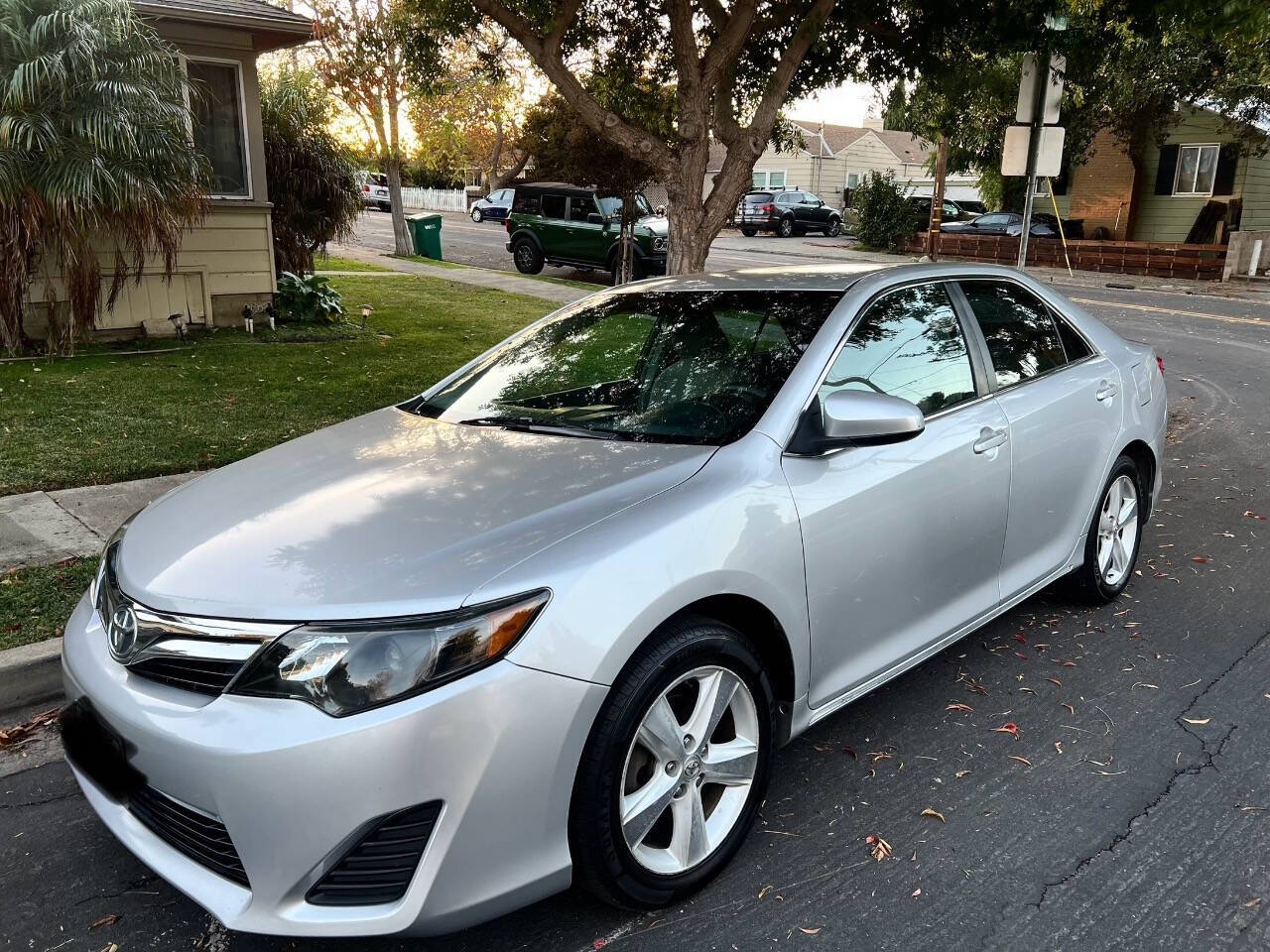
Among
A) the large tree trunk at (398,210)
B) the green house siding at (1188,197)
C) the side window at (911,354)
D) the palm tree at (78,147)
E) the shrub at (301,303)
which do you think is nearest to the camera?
the side window at (911,354)

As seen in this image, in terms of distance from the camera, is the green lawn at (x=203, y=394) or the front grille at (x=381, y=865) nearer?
the front grille at (x=381, y=865)

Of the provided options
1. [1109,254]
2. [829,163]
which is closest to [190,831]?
[1109,254]

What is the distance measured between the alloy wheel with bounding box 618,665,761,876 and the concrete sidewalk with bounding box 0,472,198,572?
3464 mm

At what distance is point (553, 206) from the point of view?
21.0 metres

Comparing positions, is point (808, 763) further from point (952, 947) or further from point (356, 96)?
point (356, 96)

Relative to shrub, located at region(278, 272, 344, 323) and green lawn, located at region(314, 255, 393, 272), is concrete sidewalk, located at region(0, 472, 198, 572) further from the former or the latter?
green lawn, located at region(314, 255, 393, 272)

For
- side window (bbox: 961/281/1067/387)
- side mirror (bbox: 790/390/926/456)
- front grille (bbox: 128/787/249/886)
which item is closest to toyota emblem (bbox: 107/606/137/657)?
front grille (bbox: 128/787/249/886)

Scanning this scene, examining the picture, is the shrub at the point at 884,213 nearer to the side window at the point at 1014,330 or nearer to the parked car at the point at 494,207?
the parked car at the point at 494,207

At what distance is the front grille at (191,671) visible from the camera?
2.30 m

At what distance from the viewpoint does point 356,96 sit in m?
21.6

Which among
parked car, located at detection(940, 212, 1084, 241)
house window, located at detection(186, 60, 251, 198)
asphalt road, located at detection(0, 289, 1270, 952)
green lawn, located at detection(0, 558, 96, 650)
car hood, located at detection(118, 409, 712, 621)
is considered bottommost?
asphalt road, located at detection(0, 289, 1270, 952)

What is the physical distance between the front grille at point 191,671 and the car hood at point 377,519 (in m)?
0.11

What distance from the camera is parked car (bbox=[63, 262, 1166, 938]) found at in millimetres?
2172

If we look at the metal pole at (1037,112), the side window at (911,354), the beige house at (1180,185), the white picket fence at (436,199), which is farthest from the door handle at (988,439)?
the white picket fence at (436,199)
